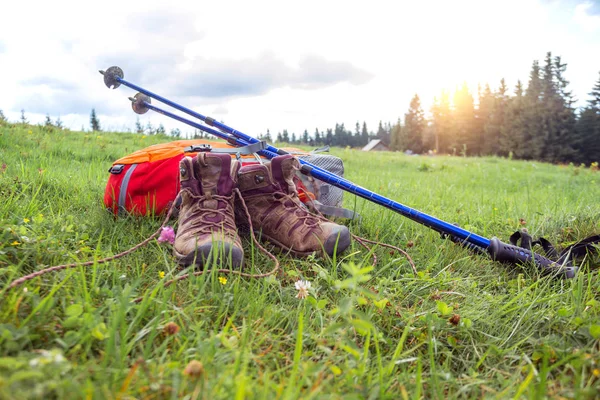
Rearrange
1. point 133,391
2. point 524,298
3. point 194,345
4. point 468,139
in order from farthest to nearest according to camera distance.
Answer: point 468,139, point 524,298, point 194,345, point 133,391

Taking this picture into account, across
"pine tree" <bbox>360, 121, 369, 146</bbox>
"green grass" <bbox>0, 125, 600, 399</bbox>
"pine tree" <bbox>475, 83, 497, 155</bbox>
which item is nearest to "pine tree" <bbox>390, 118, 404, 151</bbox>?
"pine tree" <bbox>475, 83, 497, 155</bbox>

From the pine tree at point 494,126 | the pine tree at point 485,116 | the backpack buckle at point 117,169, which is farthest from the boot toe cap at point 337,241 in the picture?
the pine tree at point 485,116

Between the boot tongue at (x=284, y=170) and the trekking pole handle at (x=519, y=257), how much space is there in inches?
56.4

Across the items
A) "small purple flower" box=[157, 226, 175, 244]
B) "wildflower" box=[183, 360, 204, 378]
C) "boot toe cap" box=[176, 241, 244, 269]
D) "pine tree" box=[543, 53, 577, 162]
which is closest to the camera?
"wildflower" box=[183, 360, 204, 378]

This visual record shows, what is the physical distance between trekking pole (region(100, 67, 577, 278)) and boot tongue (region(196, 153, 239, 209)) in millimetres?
739

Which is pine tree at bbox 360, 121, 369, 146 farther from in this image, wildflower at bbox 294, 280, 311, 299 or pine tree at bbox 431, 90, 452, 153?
wildflower at bbox 294, 280, 311, 299

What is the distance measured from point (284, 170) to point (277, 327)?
4.09 feet

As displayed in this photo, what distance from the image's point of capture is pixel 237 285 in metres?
1.71

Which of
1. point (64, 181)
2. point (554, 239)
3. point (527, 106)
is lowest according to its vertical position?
point (554, 239)

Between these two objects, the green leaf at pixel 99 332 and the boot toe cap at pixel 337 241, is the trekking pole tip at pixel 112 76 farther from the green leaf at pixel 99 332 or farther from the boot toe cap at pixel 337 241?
the green leaf at pixel 99 332

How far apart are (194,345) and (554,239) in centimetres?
323

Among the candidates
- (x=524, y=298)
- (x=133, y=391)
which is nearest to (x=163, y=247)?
(x=133, y=391)

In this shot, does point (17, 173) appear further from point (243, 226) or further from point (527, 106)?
point (527, 106)

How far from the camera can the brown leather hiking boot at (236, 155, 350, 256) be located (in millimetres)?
2439
